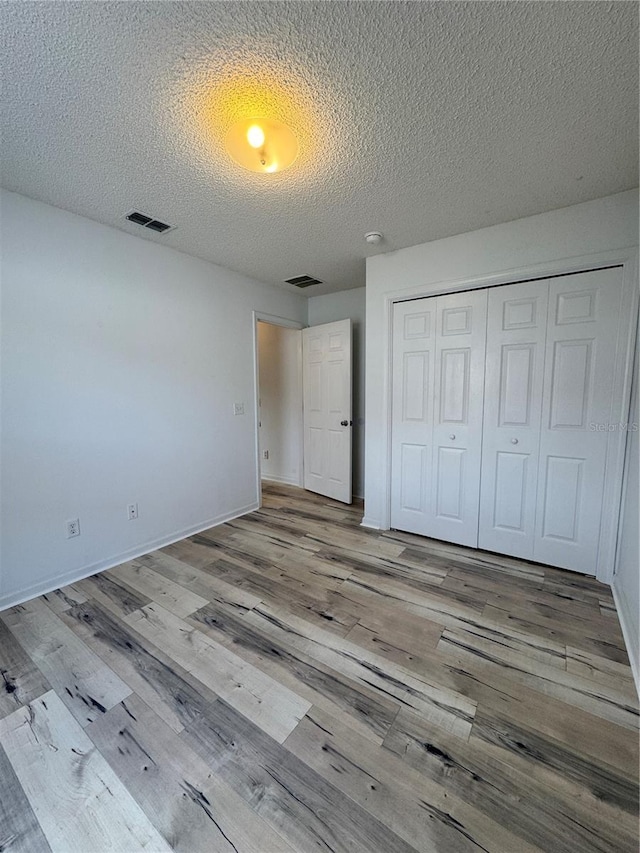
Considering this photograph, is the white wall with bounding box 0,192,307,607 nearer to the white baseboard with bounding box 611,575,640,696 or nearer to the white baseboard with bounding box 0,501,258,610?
the white baseboard with bounding box 0,501,258,610

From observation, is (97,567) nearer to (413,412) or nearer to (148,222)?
(148,222)

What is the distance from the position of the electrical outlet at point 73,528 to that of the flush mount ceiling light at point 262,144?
2.42m

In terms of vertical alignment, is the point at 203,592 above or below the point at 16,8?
below

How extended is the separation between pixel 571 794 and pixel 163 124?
295cm

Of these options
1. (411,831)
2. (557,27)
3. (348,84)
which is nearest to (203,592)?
(411,831)

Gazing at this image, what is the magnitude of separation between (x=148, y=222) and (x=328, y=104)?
156 cm

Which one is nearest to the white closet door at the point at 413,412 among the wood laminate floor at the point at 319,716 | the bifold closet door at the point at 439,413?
the bifold closet door at the point at 439,413

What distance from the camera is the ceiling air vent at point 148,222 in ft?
7.32

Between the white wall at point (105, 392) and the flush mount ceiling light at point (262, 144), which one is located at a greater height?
the flush mount ceiling light at point (262, 144)

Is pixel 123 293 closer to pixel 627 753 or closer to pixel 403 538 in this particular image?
pixel 403 538

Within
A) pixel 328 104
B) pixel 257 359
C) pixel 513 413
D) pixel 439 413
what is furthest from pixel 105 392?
pixel 513 413

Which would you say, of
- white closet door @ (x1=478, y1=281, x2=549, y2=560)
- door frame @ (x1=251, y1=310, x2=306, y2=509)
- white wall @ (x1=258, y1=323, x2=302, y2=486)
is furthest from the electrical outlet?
white closet door @ (x1=478, y1=281, x2=549, y2=560)

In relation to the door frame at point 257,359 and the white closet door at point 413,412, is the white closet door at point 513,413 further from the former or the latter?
the door frame at point 257,359

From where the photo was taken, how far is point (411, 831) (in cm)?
96
